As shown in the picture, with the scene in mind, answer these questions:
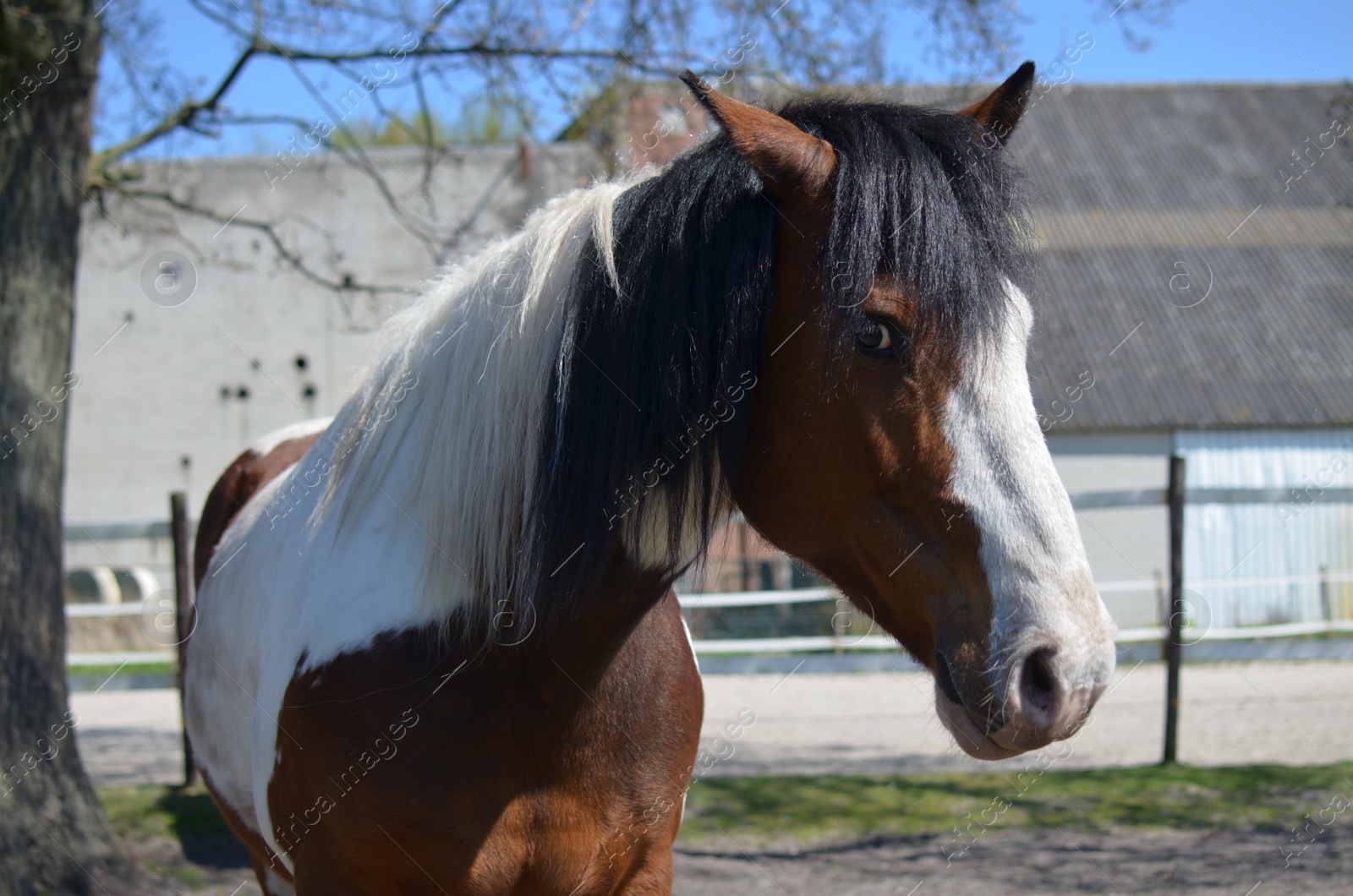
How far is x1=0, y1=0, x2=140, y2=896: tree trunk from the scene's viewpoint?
3957 mm

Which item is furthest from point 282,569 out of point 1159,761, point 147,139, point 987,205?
point 1159,761

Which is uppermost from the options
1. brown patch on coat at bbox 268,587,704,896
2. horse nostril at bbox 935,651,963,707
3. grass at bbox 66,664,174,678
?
horse nostril at bbox 935,651,963,707

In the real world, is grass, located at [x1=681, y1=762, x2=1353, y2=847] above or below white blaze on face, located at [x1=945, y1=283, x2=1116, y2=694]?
below

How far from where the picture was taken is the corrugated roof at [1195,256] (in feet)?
46.1

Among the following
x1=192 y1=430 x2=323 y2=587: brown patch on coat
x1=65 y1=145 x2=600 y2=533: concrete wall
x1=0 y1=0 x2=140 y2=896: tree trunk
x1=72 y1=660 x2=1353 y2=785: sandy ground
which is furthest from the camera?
x1=65 y1=145 x2=600 y2=533: concrete wall

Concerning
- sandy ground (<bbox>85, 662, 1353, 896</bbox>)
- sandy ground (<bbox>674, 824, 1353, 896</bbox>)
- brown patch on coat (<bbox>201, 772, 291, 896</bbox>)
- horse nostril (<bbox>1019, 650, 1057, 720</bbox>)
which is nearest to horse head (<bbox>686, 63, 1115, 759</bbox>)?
horse nostril (<bbox>1019, 650, 1057, 720</bbox>)

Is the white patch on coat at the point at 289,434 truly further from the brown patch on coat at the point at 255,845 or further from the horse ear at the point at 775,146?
the horse ear at the point at 775,146

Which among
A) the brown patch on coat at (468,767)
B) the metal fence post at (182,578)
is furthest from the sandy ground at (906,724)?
the brown patch on coat at (468,767)

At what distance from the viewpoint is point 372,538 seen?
210 centimetres

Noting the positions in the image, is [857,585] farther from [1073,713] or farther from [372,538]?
[372,538]

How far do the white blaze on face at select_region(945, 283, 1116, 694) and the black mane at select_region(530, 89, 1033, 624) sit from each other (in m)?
0.10

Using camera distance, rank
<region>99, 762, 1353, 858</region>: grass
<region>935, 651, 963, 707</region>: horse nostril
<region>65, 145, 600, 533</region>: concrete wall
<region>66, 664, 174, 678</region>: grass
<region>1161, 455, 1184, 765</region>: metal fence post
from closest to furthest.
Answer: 1. <region>935, 651, 963, 707</region>: horse nostril
2. <region>99, 762, 1353, 858</region>: grass
3. <region>1161, 455, 1184, 765</region>: metal fence post
4. <region>66, 664, 174, 678</region>: grass
5. <region>65, 145, 600, 533</region>: concrete wall

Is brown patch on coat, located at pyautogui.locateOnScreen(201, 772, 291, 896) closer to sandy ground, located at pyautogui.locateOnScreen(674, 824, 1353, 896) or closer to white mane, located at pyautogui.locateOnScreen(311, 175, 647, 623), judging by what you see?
white mane, located at pyautogui.locateOnScreen(311, 175, 647, 623)

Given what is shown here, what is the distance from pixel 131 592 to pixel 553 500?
44.1 ft
